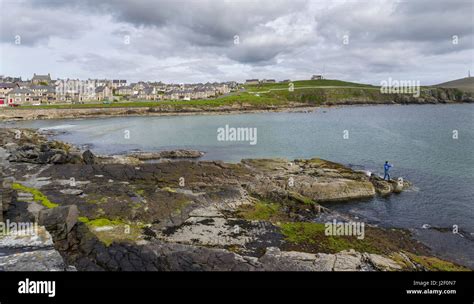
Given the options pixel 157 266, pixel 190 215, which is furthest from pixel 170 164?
pixel 157 266

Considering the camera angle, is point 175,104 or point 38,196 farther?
point 175,104

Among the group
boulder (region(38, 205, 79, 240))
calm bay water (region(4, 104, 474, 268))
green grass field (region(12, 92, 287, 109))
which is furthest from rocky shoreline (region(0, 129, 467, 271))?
green grass field (region(12, 92, 287, 109))

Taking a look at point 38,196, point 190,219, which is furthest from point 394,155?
point 38,196

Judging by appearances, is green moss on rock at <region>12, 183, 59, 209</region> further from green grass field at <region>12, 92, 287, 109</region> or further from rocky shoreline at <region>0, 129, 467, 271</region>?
green grass field at <region>12, 92, 287, 109</region>

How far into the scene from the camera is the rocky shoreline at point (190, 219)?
15.6 m

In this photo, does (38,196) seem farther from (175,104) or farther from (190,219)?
(175,104)

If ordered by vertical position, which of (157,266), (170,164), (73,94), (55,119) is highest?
(73,94)

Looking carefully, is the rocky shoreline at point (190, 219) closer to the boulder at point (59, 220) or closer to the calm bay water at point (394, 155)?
the boulder at point (59, 220)

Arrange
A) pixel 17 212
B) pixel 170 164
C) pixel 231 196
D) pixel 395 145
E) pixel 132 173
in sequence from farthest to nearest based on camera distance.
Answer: pixel 395 145
pixel 170 164
pixel 132 173
pixel 231 196
pixel 17 212

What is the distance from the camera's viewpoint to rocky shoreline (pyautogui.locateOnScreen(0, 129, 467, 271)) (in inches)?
615

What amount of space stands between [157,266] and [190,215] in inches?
345

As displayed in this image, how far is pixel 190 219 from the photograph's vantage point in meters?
23.0
